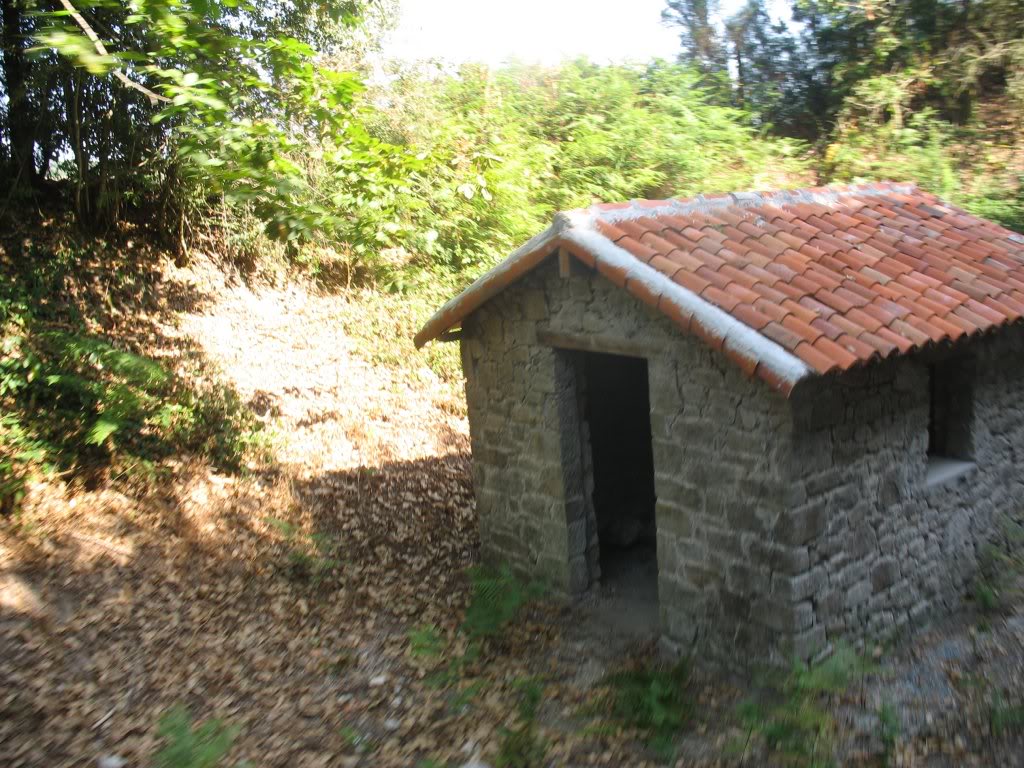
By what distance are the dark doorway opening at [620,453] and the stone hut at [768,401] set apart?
1.55 feet

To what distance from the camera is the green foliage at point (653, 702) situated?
4391mm

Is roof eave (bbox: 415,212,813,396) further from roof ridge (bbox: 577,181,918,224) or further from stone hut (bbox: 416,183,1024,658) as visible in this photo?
roof ridge (bbox: 577,181,918,224)

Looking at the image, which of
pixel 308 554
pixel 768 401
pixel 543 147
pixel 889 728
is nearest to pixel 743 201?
pixel 768 401

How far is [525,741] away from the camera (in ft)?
14.5

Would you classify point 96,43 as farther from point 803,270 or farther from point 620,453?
point 620,453

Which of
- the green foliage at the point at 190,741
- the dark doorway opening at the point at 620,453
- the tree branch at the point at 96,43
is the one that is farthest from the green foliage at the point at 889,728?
the tree branch at the point at 96,43

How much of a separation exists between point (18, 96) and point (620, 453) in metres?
7.46

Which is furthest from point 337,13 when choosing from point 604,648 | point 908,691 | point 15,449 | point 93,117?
point 908,691

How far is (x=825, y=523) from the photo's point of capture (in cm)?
459

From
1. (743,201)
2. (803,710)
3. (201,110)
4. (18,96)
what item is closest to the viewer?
(803,710)

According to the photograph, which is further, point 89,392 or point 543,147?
point 543,147

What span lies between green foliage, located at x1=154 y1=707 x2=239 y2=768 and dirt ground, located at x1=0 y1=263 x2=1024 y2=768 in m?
0.08

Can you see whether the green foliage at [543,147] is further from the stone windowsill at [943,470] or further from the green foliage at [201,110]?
the stone windowsill at [943,470]

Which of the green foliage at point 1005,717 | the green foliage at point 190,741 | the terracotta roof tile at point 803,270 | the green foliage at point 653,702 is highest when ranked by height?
the terracotta roof tile at point 803,270
